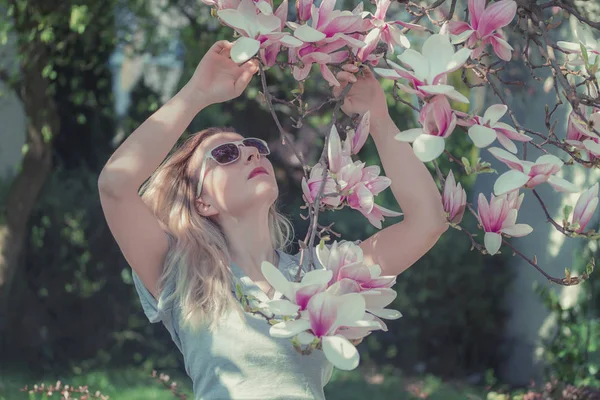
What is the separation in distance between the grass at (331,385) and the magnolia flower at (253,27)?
4.05 meters

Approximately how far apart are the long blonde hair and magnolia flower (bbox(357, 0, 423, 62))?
0.62m

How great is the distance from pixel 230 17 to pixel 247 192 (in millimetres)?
668

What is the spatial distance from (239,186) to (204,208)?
0.37ft

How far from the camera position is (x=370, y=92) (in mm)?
1701

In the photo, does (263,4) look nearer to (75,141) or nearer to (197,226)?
(197,226)

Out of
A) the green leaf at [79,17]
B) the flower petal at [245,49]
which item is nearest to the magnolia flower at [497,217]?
the flower petal at [245,49]

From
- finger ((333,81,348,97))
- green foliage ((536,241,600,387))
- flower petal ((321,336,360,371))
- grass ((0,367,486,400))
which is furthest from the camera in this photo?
grass ((0,367,486,400))

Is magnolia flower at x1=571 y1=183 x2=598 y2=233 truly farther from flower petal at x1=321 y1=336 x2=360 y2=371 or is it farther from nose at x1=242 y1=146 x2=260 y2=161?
nose at x1=242 y1=146 x2=260 y2=161

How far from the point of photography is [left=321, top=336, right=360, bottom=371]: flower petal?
1.06 meters

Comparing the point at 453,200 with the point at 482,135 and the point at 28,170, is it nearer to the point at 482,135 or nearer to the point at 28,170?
the point at 482,135

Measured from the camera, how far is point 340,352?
1.06 meters

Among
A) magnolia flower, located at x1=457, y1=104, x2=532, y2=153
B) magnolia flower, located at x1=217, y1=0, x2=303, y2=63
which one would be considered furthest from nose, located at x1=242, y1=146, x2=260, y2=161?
magnolia flower, located at x1=457, y1=104, x2=532, y2=153

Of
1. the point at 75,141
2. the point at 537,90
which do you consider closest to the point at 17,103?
the point at 75,141

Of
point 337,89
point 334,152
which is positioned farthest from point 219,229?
point 334,152
